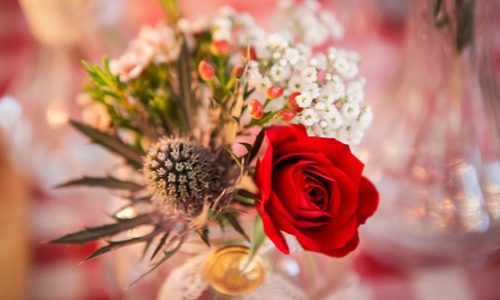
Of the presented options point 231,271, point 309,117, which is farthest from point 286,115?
point 231,271

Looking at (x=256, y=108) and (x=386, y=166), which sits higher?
(x=256, y=108)

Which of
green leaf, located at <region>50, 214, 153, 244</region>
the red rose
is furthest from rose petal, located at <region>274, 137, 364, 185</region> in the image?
green leaf, located at <region>50, 214, 153, 244</region>

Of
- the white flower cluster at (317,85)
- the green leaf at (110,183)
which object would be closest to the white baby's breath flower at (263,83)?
the white flower cluster at (317,85)

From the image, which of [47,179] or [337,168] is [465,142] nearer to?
[337,168]

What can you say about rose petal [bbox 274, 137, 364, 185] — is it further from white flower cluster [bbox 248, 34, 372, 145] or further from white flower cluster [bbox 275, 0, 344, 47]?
white flower cluster [bbox 275, 0, 344, 47]

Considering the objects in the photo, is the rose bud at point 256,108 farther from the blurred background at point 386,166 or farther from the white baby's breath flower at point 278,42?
the blurred background at point 386,166

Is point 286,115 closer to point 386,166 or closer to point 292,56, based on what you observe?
point 292,56

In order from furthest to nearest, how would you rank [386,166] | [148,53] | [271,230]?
1. [386,166]
2. [148,53]
3. [271,230]
